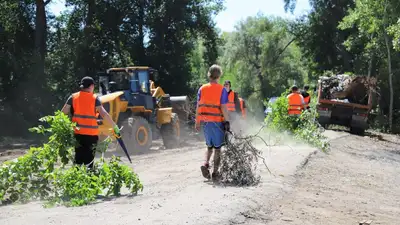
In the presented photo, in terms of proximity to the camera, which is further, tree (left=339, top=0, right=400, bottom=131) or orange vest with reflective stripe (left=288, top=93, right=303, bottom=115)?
tree (left=339, top=0, right=400, bottom=131)

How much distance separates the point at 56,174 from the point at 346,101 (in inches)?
790

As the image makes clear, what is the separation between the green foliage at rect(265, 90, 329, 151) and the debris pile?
1094cm

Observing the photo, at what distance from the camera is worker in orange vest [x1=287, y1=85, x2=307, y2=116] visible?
1678 cm

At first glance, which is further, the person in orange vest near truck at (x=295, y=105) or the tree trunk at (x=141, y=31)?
the tree trunk at (x=141, y=31)

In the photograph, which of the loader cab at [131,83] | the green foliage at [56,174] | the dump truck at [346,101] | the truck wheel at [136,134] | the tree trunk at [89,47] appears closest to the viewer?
the green foliage at [56,174]

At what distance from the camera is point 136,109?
1947 cm

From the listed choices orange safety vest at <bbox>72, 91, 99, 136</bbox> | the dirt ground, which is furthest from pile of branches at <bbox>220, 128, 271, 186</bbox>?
orange safety vest at <bbox>72, 91, 99, 136</bbox>

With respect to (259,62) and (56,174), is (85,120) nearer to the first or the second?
(56,174)

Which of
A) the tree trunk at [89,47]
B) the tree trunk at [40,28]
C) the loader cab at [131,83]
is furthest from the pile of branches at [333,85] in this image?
the tree trunk at [40,28]

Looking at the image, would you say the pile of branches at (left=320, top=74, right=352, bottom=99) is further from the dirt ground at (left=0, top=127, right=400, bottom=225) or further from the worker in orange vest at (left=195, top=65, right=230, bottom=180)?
the worker in orange vest at (left=195, top=65, right=230, bottom=180)

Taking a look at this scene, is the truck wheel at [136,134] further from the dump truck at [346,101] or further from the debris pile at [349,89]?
the debris pile at [349,89]

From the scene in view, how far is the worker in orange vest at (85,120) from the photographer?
9492 mm

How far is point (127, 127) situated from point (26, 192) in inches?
359

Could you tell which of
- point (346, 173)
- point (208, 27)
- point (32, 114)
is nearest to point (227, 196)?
point (346, 173)
